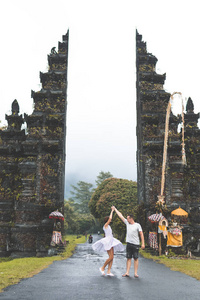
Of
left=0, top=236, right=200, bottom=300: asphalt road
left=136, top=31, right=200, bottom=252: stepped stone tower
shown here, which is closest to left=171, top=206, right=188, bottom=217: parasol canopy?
left=136, top=31, right=200, bottom=252: stepped stone tower

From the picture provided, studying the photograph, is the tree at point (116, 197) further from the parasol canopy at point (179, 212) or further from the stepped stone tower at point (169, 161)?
the parasol canopy at point (179, 212)

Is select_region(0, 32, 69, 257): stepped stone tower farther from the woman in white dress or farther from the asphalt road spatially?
the asphalt road

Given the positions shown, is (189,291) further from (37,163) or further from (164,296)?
(37,163)

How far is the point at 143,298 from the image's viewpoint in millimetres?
6031

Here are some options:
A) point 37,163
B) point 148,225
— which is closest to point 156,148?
point 148,225

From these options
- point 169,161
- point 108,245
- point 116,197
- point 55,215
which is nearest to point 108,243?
point 108,245

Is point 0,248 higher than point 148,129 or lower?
lower

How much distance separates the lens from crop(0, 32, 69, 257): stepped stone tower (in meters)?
17.7

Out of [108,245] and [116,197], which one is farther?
[116,197]

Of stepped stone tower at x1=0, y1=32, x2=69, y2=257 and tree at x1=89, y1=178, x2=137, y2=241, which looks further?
tree at x1=89, y1=178, x2=137, y2=241

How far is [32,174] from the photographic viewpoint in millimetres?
18719

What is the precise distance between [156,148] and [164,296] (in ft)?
43.1

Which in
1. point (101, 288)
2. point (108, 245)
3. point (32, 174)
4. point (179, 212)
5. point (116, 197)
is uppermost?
point (32, 174)

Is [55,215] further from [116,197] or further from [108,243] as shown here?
[116,197]
